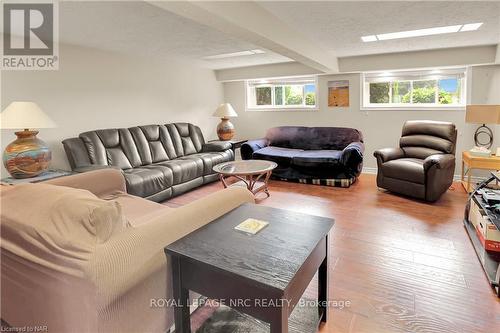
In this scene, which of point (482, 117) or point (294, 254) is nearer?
point (294, 254)

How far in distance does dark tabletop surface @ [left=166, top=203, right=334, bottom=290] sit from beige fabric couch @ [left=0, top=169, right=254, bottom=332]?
0.13 meters

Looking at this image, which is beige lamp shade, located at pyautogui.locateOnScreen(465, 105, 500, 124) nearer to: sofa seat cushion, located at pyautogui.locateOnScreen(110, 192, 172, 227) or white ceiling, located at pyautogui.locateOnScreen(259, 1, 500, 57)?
white ceiling, located at pyautogui.locateOnScreen(259, 1, 500, 57)

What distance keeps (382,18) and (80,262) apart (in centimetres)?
305

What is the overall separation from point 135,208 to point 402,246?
2270 millimetres

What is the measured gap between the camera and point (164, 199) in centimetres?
376

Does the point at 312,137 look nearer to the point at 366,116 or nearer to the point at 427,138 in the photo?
the point at 366,116

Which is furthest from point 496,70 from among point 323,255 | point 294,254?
point 294,254

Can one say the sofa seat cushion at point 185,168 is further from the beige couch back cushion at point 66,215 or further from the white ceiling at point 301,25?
the beige couch back cushion at point 66,215

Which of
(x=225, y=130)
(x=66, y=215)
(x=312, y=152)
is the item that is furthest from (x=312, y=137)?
(x=66, y=215)

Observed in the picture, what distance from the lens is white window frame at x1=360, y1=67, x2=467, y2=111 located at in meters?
4.47

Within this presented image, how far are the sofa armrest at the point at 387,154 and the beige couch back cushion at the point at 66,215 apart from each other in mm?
3626

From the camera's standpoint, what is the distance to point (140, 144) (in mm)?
4195

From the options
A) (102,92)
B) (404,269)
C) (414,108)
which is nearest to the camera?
(404,269)

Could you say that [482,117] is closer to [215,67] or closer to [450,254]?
[450,254]
